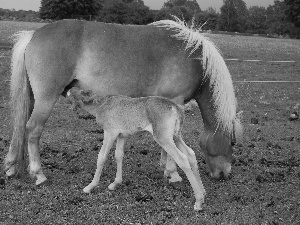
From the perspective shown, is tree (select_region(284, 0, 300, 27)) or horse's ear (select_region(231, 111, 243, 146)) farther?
tree (select_region(284, 0, 300, 27))

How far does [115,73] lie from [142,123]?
39.4 inches

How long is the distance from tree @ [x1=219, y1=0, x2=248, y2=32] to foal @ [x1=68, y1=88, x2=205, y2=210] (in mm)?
77889

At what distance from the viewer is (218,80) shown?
299 inches

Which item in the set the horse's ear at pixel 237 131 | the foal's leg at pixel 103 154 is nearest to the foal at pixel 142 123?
the foal's leg at pixel 103 154

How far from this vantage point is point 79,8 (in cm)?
5603

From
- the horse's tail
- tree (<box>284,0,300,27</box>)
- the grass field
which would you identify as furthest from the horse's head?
tree (<box>284,0,300,27</box>)

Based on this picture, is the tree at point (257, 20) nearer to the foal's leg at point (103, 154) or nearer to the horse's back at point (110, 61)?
the horse's back at point (110, 61)

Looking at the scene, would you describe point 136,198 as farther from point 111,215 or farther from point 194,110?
point 194,110

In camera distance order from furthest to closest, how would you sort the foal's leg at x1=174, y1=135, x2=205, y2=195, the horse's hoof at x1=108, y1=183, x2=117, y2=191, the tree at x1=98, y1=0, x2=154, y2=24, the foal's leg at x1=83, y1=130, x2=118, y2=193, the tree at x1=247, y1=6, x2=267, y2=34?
the tree at x1=247, y1=6, x2=267, y2=34 < the tree at x1=98, y1=0, x2=154, y2=24 < the horse's hoof at x1=108, y1=183, x2=117, y2=191 < the foal's leg at x1=83, y1=130, x2=118, y2=193 < the foal's leg at x1=174, y1=135, x2=205, y2=195

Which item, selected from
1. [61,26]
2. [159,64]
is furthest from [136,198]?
[61,26]

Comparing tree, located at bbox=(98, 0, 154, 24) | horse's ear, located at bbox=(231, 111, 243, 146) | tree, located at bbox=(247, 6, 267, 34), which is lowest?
tree, located at bbox=(247, 6, 267, 34)

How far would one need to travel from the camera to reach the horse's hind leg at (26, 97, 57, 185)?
7.27 metres

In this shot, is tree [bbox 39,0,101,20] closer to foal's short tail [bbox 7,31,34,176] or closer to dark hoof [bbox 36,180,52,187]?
foal's short tail [bbox 7,31,34,176]

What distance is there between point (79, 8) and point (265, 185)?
2002 inches
